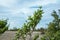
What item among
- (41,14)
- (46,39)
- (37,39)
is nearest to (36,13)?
(41,14)

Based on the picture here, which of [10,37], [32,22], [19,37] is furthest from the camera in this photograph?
[10,37]

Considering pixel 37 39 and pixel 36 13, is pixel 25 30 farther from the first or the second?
pixel 37 39

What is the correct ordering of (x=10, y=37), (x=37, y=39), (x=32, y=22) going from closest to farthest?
1. (x=32, y=22)
2. (x=37, y=39)
3. (x=10, y=37)

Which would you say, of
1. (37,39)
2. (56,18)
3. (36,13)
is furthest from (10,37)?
(36,13)

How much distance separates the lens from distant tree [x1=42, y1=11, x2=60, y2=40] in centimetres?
3661

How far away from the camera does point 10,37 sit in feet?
151

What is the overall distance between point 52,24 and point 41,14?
157 inches

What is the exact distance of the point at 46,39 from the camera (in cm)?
3681

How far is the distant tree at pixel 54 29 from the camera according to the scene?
120ft

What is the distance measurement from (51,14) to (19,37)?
17.1 ft

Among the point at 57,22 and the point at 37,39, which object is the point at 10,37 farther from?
the point at 57,22

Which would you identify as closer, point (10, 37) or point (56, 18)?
point (56, 18)

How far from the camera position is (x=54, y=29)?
3894 centimetres

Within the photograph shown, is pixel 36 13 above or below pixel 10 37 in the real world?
above
